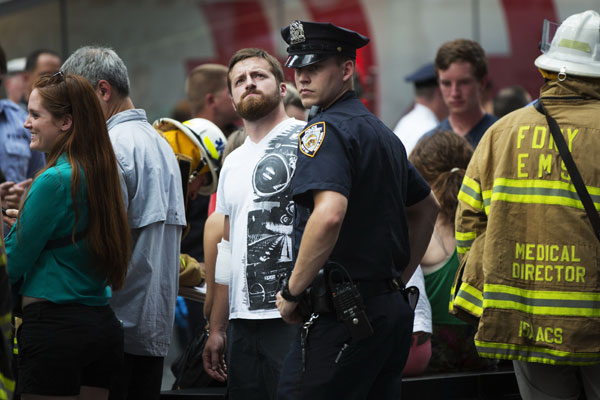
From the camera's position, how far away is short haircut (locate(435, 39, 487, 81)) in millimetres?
6723

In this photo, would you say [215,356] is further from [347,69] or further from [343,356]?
[347,69]

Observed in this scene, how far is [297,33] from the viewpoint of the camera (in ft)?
12.3

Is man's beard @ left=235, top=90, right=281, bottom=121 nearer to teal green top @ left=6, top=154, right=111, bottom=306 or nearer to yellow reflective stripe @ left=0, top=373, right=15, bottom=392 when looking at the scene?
teal green top @ left=6, top=154, right=111, bottom=306

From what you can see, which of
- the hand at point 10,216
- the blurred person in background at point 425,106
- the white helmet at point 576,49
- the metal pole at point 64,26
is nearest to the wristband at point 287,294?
the hand at point 10,216

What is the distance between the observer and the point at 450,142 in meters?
5.36

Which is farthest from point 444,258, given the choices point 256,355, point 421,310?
point 256,355

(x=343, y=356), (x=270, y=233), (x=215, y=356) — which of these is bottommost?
(x=215, y=356)

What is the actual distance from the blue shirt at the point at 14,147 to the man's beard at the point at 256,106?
252 centimetres

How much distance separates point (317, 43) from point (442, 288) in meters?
1.94

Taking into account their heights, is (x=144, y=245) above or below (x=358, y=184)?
below

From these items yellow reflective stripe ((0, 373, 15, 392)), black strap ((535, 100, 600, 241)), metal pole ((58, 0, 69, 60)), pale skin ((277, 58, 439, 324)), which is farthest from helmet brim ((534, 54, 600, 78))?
metal pole ((58, 0, 69, 60))

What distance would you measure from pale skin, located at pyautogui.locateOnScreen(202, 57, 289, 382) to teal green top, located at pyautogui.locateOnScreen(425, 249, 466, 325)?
1.18 m

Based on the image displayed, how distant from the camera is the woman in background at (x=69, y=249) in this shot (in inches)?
149

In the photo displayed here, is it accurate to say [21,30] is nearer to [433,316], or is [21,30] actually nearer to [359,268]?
[433,316]
